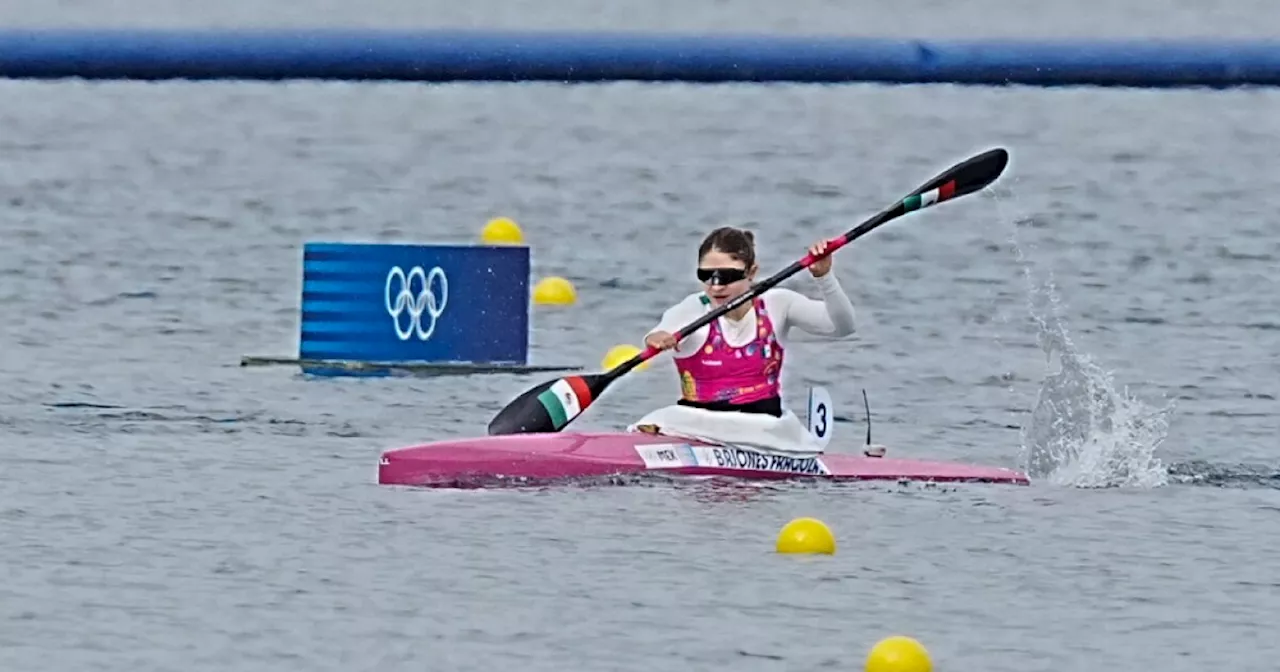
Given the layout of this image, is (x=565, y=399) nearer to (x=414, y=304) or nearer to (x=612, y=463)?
(x=612, y=463)

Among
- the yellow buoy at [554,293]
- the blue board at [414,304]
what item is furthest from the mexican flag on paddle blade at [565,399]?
the yellow buoy at [554,293]

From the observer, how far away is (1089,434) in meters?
14.0

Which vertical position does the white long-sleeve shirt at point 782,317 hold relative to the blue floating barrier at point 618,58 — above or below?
below

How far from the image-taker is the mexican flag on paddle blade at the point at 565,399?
13.4 m

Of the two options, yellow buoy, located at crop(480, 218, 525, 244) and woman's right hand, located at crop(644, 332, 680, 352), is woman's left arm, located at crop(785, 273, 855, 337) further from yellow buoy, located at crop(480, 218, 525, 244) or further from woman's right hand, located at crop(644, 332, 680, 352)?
yellow buoy, located at crop(480, 218, 525, 244)

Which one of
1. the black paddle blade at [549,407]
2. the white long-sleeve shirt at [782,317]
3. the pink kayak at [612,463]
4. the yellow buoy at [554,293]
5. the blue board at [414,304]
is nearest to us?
the pink kayak at [612,463]

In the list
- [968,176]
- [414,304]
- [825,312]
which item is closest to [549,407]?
[825,312]

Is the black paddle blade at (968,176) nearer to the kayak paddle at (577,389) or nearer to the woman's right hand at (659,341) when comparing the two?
the kayak paddle at (577,389)

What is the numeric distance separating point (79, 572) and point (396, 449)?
7.82 ft

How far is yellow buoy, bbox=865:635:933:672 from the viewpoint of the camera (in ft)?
30.4

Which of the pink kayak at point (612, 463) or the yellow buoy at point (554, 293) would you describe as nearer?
the pink kayak at point (612, 463)

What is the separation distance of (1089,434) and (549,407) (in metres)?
2.31

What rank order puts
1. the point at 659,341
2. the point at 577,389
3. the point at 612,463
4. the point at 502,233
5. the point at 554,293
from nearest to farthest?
the point at 612,463, the point at 659,341, the point at 577,389, the point at 554,293, the point at 502,233

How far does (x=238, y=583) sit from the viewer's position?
1070 cm
